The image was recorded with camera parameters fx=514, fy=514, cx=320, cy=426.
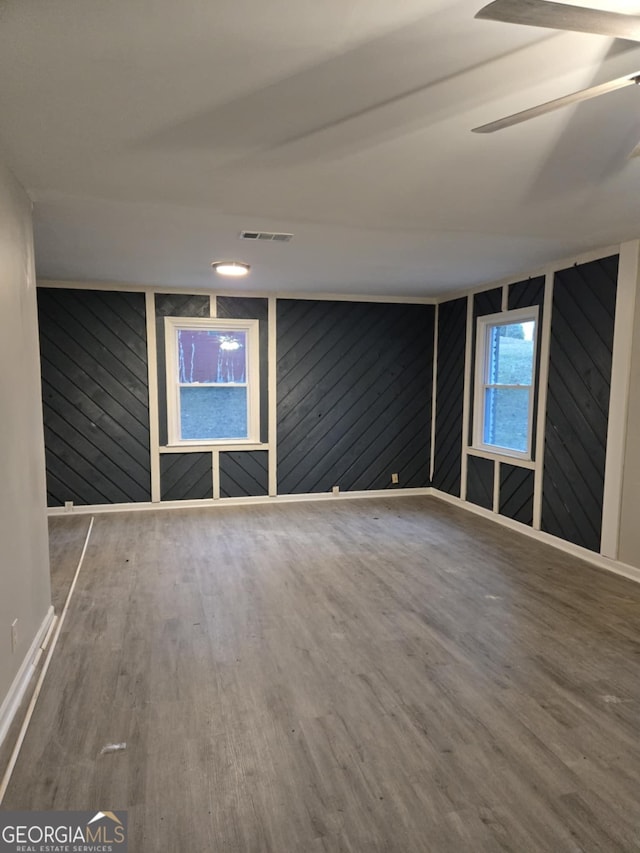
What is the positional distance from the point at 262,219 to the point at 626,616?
333cm

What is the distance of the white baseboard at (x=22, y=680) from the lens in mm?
2082

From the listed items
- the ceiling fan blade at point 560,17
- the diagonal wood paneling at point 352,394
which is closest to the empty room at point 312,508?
the ceiling fan blade at point 560,17

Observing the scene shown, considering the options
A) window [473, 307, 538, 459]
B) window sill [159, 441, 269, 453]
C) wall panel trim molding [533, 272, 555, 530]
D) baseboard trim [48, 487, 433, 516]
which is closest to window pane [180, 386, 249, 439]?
window sill [159, 441, 269, 453]

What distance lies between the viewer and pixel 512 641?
9.39 ft

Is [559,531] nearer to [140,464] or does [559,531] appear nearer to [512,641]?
[512,641]

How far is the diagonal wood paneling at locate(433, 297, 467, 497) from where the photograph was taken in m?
5.95

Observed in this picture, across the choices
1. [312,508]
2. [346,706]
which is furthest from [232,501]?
[346,706]

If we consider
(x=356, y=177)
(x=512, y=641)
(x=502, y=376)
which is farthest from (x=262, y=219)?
(x=502, y=376)

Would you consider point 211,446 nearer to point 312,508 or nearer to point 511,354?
point 312,508

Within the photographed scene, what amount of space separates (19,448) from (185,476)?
3.49 meters

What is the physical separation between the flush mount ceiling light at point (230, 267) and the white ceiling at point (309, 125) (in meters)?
0.68

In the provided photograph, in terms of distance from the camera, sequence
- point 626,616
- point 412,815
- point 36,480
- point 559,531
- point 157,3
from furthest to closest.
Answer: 1. point 559,531
2. point 626,616
3. point 36,480
4. point 412,815
5. point 157,3

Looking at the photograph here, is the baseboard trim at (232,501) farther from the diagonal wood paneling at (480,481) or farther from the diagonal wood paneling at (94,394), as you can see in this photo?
the diagonal wood paneling at (480,481)

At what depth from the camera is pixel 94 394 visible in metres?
5.50
